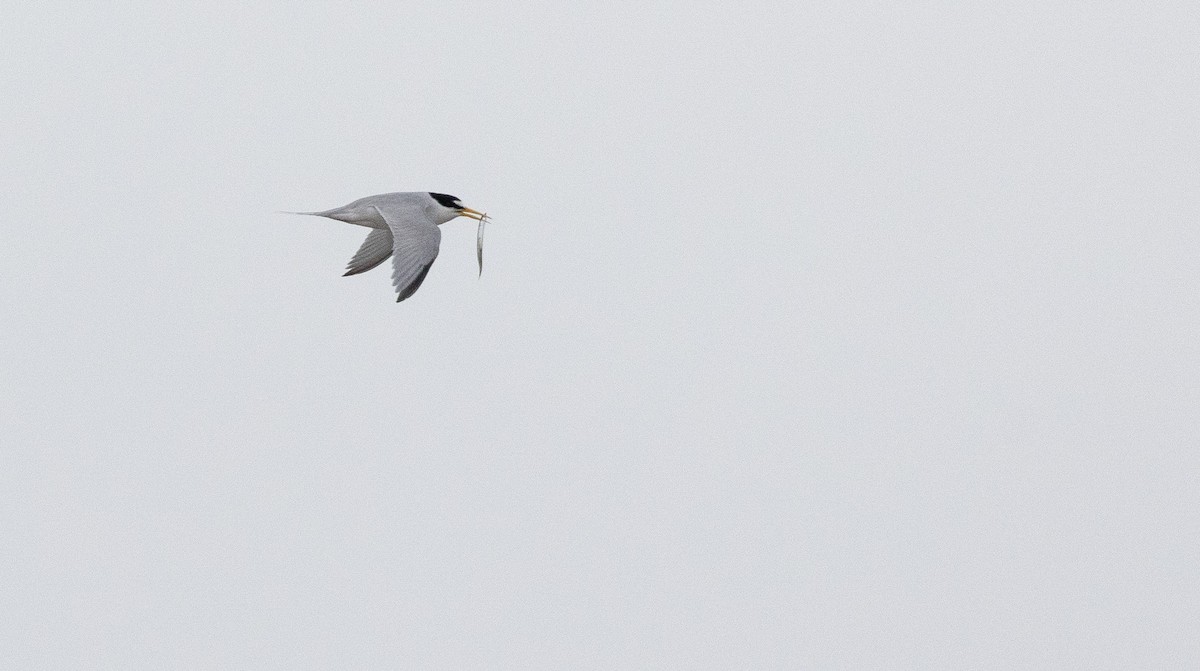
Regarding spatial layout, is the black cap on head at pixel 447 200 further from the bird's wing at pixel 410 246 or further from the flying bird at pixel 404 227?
the bird's wing at pixel 410 246

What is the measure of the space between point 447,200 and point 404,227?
69.4 inches

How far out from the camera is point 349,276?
850 inches

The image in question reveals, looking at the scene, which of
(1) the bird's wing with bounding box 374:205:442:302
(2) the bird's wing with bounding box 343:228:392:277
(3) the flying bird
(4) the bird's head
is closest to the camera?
(1) the bird's wing with bounding box 374:205:442:302

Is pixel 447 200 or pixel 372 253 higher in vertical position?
pixel 447 200

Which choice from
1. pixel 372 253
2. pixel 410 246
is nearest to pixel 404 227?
pixel 410 246

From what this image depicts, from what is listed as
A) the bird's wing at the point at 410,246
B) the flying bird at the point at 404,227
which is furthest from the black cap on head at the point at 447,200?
the bird's wing at the point at 410,246

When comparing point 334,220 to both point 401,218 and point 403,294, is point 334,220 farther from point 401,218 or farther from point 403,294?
point 403,294

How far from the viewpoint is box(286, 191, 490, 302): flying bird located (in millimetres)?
18906

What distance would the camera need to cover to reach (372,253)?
71.6 feet

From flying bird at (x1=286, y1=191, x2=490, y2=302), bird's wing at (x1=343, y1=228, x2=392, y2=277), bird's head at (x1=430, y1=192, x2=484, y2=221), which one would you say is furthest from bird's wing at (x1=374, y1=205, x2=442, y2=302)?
bird's wing at (x1=343, y1=228, x2=392, y2=277)

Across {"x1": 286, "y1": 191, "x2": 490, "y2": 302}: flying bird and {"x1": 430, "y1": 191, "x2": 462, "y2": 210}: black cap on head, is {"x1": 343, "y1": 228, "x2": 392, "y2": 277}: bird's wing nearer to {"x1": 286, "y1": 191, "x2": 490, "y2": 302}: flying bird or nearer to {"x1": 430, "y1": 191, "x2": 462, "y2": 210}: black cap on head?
{"x1": 286, "y1": 191, "x2": 490, "y2": 302}: flying bird

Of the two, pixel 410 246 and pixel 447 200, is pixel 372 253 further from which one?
pixel 410 246

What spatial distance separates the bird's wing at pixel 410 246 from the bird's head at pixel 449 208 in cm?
52

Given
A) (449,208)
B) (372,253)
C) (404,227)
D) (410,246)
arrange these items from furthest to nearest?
(372,253) < (449,208) < (404,227) < (410,246)
